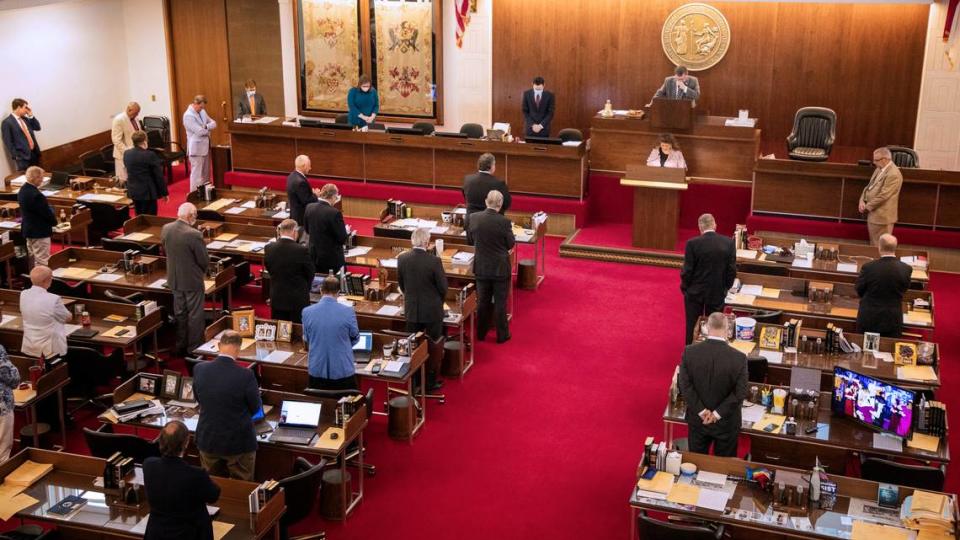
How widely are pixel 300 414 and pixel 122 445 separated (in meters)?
1.36

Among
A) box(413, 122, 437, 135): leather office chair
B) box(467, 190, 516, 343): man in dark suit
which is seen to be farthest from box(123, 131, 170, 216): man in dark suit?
box(467, 190, 516, 343): man in dark suit

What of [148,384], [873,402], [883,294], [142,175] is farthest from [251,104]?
[873,402]

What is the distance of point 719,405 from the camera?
791 centimetres

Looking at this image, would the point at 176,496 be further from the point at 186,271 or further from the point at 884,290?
the point at 884,290

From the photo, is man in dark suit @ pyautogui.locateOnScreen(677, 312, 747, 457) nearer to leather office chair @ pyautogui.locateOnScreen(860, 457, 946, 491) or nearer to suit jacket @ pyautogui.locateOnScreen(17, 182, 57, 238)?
leather office chair @ pyautogui.locateOnScreen(860, 457, 946, 491)

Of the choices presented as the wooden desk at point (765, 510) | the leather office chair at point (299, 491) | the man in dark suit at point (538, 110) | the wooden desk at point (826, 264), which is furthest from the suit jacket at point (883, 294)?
the man in dark suit at point (538, 110)

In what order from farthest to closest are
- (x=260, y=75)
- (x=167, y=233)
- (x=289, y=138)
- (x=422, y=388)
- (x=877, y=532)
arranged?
(x=260, y=75)
(x=289, y=138)
(x=167, y=233)
(x=422, y=388)
(x=877, y=532)

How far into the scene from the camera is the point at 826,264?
1220 centimetres

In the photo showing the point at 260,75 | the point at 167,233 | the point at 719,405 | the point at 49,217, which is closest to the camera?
the point at 719,405

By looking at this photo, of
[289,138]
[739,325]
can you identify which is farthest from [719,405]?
[289,138]

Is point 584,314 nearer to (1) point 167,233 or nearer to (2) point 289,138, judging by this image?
(1) point 167,233

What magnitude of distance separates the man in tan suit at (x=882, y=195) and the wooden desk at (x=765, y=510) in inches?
280

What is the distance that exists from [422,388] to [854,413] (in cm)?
388

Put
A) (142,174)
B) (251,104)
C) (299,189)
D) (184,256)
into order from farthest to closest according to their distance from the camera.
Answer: (251,104), (142,174), (299,189), (184,256)
